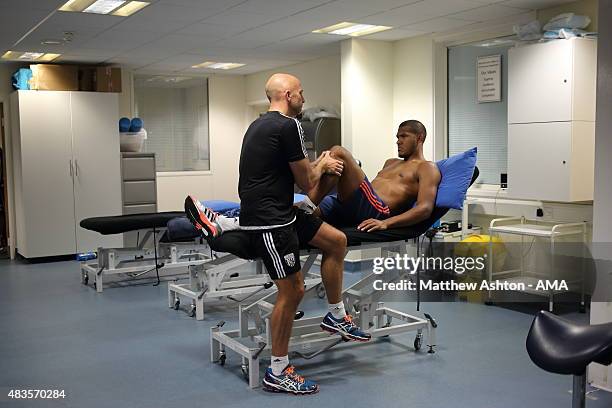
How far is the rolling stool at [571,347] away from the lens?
211cm

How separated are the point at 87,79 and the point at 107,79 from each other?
0.80 feet

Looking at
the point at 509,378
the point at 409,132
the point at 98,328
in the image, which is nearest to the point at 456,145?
the point at 409,132

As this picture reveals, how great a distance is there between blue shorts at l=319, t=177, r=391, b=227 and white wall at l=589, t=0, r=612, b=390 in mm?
1115

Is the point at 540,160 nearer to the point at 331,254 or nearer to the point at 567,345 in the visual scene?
A: the point at 331,254

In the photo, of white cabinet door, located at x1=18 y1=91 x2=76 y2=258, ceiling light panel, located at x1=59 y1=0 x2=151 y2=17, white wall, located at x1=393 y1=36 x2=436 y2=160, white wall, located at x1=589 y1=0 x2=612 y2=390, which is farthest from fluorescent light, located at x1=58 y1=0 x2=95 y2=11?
white wall, located at x1=589 y1=0 x2=612 y2=390

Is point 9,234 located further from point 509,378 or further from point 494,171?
point 509,378

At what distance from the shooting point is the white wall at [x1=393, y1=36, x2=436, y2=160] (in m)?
6.48

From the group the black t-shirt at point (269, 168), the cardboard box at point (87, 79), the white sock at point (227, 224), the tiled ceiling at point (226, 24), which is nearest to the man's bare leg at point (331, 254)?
the black t-shirt at point (269, 168)

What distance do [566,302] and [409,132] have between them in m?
2.34

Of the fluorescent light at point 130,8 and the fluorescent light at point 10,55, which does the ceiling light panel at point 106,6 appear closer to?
the fluorescent light at point 130,8

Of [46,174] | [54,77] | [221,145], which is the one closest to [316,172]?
[46,174]

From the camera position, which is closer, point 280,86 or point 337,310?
point 280,86

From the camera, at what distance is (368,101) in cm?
670

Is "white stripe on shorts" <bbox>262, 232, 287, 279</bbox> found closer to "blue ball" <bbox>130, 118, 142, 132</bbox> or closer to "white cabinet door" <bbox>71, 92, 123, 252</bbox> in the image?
"white cabinet door" <bbox>71, 92, 123, 252</bbox>
